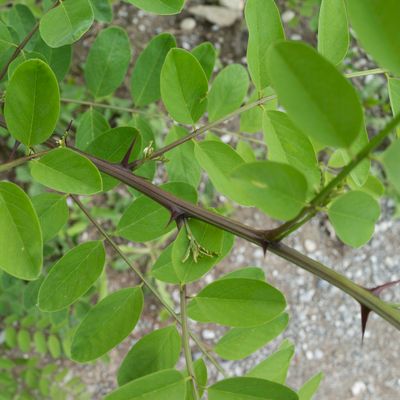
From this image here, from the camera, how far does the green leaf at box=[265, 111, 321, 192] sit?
0.81m

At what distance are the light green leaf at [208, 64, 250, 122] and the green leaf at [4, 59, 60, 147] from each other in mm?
425

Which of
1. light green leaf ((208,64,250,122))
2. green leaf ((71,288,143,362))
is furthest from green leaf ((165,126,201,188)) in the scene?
green leaf ((71,288,143,362))

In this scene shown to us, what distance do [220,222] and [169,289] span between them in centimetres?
231

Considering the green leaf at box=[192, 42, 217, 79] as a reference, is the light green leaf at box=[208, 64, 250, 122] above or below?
below

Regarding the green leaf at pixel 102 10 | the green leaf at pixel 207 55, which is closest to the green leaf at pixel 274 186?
the green leaf at pixel 207 55

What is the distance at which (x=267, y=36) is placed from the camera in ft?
2.80

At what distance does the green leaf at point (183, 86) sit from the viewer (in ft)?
2.79

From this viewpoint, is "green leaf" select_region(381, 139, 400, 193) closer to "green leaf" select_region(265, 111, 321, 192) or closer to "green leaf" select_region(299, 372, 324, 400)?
"green leaf" select_region(265, 111, 321, 192)

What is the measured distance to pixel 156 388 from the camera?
29.9 inches

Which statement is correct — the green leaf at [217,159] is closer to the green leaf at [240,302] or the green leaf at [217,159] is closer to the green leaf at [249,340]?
the green leaf at [240,302]

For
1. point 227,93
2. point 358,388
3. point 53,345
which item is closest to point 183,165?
point 227,93

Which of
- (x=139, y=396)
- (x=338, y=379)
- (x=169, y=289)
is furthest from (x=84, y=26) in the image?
(x=338, y=379)

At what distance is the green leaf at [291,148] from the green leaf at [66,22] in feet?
1.02

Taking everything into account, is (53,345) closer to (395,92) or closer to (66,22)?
(66,22)
